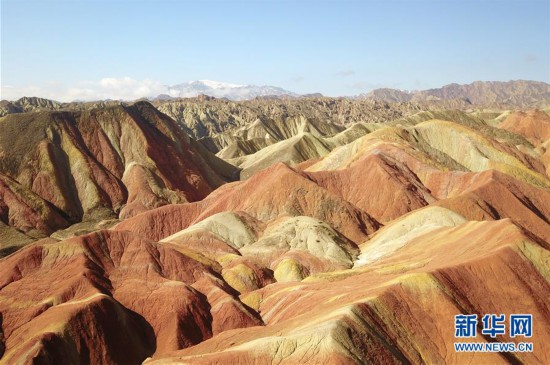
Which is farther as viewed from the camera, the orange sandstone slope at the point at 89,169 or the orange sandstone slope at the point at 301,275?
the orange sandstone slope at the point at 89,169

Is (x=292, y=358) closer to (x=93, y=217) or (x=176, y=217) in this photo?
(x=176, y=217)

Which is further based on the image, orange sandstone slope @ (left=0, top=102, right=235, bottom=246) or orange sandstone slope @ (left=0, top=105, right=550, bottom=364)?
orange sandstone slope @ (left=0, top=102, right=235, bottom=246)

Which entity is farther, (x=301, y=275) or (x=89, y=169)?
(x=89, y=169)

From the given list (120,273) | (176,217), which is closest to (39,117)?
(176,217)

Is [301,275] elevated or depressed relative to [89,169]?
depressed
